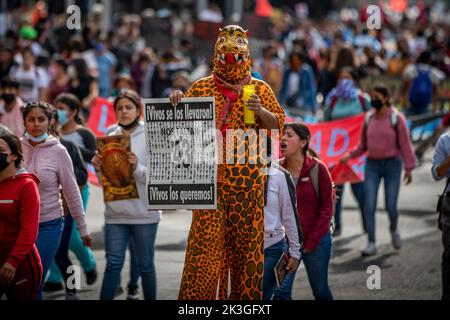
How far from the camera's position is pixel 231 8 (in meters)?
37.6

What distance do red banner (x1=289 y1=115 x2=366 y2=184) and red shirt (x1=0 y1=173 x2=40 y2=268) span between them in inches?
261

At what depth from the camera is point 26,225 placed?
22.5 feet

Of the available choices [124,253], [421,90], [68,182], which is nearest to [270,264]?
[124,253]

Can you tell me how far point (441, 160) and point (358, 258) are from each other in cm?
341

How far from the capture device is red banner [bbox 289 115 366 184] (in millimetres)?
13242

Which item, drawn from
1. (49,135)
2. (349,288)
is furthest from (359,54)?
(49,135)

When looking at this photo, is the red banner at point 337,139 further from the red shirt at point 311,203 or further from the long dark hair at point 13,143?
the long dark hair at point 13,143

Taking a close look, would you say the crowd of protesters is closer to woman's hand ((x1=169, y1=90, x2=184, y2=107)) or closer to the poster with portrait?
the poster with portrait

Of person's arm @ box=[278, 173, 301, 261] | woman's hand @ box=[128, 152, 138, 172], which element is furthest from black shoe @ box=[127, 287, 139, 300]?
person's arm @ box=[278, 173, 301, 261]

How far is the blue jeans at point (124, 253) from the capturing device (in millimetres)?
8734

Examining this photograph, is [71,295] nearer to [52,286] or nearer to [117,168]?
[52,286]

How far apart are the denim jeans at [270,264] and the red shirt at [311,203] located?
0.51 meters

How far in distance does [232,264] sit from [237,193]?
515mm

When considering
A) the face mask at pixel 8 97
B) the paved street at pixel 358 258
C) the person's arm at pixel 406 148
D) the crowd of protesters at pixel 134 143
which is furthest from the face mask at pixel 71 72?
the person's arm at pixel 406 148
